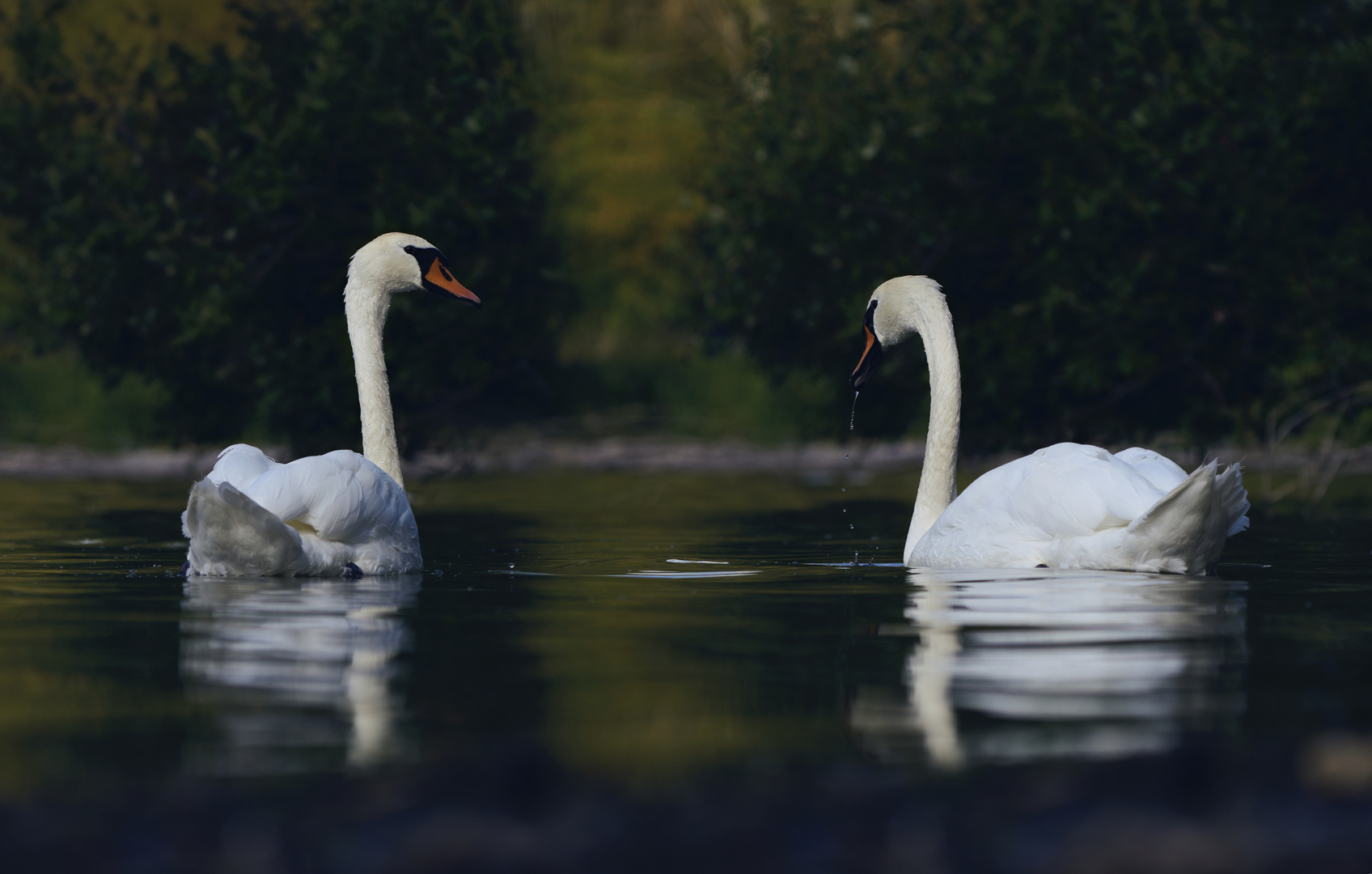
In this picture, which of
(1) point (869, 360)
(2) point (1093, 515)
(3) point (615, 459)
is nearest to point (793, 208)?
(1) point (869, 360)

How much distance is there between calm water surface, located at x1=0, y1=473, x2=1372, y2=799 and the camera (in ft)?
16.6

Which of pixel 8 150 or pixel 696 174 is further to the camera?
pixel 696 174

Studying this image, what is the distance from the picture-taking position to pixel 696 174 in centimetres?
1819

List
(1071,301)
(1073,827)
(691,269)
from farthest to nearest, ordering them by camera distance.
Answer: (691,269), (1071,301), (1073,827)

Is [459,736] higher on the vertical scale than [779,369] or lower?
lower

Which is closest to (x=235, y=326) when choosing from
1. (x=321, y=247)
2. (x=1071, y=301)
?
(x=321, y=247)

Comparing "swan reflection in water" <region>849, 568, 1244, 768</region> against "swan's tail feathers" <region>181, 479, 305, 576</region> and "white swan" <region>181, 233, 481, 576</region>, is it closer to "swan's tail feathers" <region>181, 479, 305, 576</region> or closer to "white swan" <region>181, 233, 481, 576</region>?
"white swan" <region>181, 233, 481, 576</region>

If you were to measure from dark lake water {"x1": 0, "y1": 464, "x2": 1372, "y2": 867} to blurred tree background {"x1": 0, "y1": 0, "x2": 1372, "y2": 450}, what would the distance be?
3556 millimetres

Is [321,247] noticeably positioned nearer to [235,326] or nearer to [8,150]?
[235,326]

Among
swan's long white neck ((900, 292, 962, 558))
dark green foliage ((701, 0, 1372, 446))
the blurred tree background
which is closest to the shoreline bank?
the blurred tree background

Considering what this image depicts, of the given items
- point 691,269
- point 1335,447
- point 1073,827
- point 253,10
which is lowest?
point 1073,827

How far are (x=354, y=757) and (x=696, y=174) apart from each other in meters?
13.7

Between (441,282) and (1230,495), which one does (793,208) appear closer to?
(441,282)

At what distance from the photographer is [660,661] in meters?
6.65
